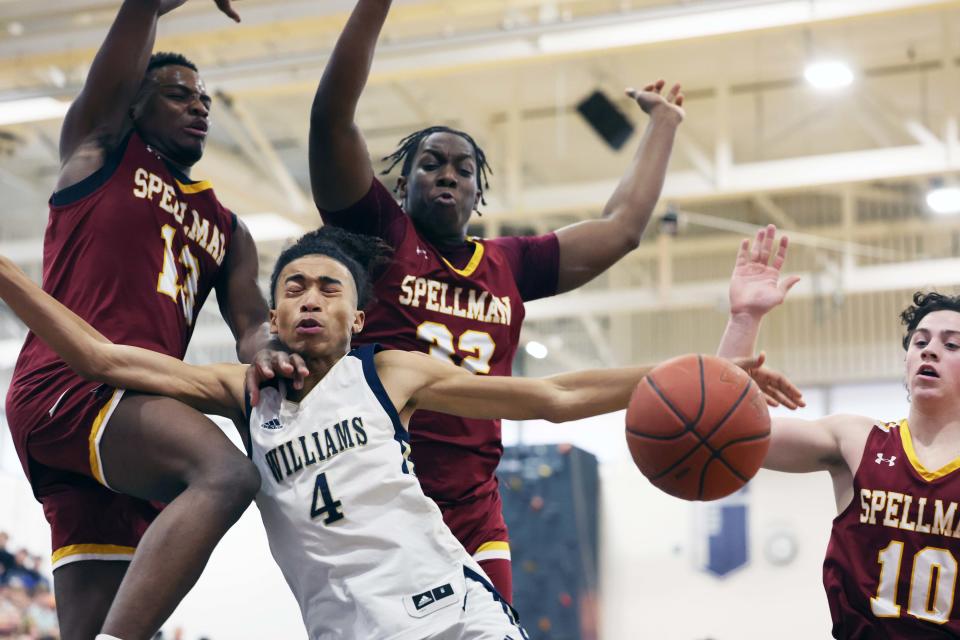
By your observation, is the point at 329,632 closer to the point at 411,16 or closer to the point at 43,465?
A: the point at 43,465

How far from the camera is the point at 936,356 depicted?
4.17 m

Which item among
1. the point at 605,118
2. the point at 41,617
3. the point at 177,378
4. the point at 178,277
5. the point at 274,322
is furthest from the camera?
the point at 605,118

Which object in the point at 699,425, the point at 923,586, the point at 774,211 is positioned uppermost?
the point at 774,211

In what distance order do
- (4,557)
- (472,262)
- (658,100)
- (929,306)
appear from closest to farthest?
(472,262), (929,306), (658,100), (4,557)

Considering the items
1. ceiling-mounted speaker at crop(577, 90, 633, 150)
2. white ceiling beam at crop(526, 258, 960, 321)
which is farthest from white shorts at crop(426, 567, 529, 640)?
white ceiling beam at crop(526, 258, 960, 321)

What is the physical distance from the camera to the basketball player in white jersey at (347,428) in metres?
3.01

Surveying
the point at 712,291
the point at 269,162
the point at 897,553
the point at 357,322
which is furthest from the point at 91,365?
Result: the point at 712,291

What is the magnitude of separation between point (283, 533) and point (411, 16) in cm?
746

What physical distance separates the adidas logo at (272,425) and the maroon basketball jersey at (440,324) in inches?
28.7

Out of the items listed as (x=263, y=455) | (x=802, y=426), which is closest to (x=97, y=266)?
(x=263, y=455)

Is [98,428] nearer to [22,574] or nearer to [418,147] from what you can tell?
[418,147]

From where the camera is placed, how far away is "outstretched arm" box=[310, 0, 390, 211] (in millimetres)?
3568

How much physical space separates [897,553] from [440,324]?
5.52 feet

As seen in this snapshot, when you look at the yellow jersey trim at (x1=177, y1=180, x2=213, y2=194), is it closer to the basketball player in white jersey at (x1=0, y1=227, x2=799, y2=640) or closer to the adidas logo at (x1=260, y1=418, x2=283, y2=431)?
the basketball player in white jersey at (x1=0, y1=227, x2=799, y2=640)
